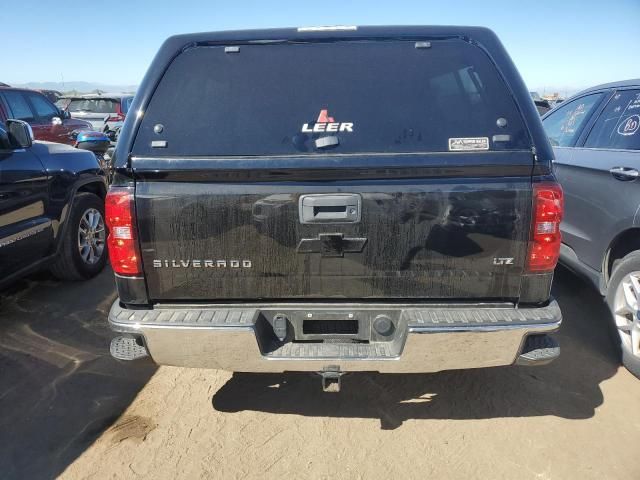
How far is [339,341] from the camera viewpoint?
2.28 m

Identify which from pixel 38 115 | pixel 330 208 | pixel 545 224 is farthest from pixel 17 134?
pixel 38 115

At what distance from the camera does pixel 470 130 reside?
218 cm

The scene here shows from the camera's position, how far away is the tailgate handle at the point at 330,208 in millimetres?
2121

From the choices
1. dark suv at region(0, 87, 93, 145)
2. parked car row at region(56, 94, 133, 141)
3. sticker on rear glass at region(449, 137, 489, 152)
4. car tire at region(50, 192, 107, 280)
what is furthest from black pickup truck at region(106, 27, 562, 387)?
parked car row at region(56, 94, 133, 141)

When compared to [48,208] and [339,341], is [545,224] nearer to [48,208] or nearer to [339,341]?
[339,341]

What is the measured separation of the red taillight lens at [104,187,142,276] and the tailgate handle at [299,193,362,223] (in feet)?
2.56

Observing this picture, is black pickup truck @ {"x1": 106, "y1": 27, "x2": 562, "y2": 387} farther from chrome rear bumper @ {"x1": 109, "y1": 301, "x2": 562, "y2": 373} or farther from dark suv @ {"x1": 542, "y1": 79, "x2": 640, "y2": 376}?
dark suv @ {"x1": 542, "y1": 79, "x2": 640, "y2": 376}

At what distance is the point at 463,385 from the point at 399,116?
5.86 ft

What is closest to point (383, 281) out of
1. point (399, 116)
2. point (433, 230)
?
point (433, 230)

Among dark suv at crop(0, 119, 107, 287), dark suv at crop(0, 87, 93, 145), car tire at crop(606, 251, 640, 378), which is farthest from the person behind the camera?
dark suv at crop(0, 87, 93, 145)

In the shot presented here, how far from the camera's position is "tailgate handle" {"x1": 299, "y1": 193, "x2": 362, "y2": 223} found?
2.12 m

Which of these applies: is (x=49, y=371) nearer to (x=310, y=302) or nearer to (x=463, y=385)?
(x=310, y=302)

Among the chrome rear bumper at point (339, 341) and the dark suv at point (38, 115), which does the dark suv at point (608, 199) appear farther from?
the dark suv at point (38, 115)

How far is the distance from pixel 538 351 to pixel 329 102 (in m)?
1.56
